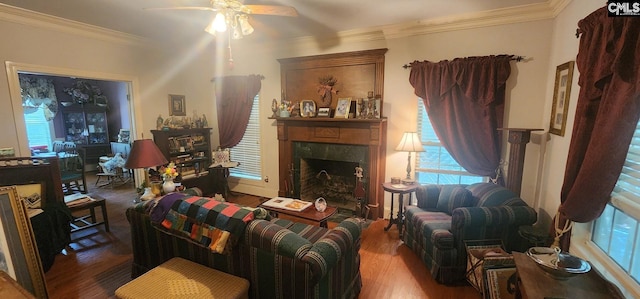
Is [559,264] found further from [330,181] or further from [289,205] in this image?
[330,181]

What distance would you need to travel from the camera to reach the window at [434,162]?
11.3 ft

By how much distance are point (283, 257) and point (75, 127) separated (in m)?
7.91

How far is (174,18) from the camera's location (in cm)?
323

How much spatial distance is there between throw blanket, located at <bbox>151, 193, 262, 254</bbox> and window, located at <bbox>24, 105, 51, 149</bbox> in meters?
6.79

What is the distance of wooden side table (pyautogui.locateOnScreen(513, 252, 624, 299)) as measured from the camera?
55.2 inches

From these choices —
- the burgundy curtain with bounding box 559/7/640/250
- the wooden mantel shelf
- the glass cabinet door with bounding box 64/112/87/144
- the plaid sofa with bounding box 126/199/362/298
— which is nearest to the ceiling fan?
the plaid sofa with bounding box 126/199/362/298

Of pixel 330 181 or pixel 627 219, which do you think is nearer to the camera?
pixel 627 219

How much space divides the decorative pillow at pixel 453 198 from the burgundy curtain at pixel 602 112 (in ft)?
3.10

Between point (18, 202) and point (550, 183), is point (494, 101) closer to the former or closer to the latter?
point (550, 183)

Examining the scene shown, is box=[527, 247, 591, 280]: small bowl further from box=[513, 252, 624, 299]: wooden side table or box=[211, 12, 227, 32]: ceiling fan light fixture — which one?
box=[211, 12, 227, 32]: ceiling fan light fixture

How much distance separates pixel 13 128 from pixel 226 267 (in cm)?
320

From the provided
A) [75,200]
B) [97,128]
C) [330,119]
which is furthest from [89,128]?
[330,119]

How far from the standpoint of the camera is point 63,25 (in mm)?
3262

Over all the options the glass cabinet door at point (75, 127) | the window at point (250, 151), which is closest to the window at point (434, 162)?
the window at point (250, 151)
